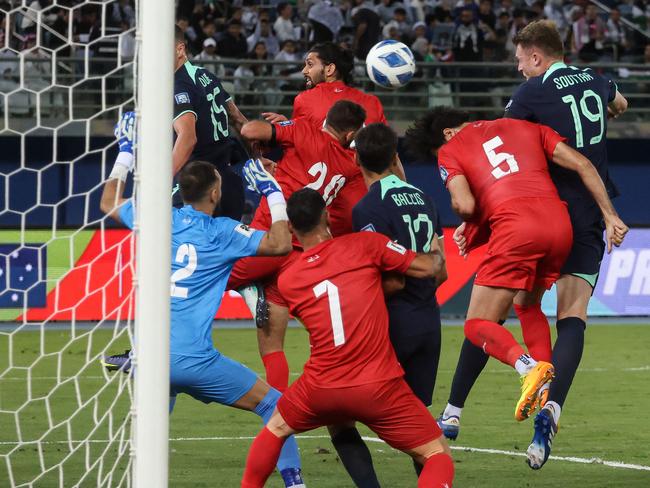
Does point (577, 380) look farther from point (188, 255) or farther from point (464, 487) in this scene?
point (188, 255)

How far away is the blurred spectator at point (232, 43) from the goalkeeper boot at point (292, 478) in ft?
47.9

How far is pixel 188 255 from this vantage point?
20.4 feet

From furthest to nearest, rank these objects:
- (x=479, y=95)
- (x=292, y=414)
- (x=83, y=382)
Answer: (x=479, y=95) → (x=83, y=382) → (x=292, y=414)

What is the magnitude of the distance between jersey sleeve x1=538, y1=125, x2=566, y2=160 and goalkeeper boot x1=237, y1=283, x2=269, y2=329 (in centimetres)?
216

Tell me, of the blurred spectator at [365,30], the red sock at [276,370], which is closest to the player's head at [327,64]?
the red sock at [276,370]

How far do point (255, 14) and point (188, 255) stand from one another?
15.5 meters

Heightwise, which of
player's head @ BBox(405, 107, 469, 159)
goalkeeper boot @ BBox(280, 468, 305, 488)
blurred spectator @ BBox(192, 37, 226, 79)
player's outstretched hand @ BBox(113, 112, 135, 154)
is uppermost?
player's outstretched hand @ BBox(113, 112, 135, 154)

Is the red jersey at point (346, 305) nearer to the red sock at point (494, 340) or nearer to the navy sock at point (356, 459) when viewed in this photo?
the navy sock at point (356, 459)

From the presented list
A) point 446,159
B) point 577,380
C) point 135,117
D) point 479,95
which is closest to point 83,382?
point 577,380

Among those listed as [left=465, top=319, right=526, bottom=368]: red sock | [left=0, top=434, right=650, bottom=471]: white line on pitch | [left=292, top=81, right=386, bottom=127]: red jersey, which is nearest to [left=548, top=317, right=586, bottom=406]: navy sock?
[left=465, top=319, right=526, bottom=368]: red sock

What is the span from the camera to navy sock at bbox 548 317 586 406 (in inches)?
258

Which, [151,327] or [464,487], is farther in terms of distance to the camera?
[464,487]

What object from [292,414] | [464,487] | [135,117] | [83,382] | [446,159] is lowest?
[83,382]

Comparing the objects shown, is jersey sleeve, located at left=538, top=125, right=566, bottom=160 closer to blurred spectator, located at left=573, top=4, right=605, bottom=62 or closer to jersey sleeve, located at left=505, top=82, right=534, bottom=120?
jersey sleeve, located at left=505, top=82, right=534, bottom=120
